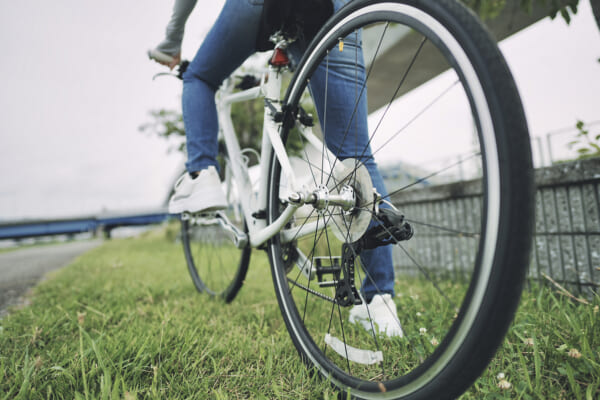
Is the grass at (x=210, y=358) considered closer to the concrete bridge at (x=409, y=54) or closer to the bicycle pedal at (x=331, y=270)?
the bicycle pedal at (x=331, y=270)

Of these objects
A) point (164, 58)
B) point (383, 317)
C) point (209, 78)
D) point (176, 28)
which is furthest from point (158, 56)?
point (383, 317)

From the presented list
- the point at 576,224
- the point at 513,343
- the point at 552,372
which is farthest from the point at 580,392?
the point at 576,224

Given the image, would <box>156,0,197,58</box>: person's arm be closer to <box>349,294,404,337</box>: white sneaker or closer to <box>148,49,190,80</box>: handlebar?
<box>148,49,190,80</box>: handlebar

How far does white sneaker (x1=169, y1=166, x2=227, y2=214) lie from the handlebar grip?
537 mm

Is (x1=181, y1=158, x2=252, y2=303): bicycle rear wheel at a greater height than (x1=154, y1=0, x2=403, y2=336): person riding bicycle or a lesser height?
lesser

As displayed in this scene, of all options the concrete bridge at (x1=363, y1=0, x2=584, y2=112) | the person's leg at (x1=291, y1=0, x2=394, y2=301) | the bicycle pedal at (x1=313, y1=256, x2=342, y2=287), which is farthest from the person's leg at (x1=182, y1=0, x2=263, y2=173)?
the concrete bridge at (x1=363, y1=0, x2=584, y2=112)

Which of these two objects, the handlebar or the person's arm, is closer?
the person's arm

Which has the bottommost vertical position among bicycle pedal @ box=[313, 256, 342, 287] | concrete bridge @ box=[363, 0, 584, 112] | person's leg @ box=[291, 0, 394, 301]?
bicycle pedal @ box=[313, 256, 342, 287]

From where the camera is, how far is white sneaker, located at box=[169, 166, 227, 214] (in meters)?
1.36

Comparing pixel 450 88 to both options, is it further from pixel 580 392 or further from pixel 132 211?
pixel 132 211

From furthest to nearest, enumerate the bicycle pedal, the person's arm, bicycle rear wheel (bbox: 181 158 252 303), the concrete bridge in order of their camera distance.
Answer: the concrete bridge, bicycle rear wheel (bbox: 181 158 252 303), the person's arm, the bicycle pedal

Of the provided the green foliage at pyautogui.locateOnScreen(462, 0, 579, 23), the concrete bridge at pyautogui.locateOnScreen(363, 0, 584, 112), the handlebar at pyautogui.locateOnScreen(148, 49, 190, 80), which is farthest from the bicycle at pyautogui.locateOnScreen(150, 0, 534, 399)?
the concrete bridge at pyautogui.locateOnScreen(363, 0, 584, 112)

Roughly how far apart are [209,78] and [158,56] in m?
0.31

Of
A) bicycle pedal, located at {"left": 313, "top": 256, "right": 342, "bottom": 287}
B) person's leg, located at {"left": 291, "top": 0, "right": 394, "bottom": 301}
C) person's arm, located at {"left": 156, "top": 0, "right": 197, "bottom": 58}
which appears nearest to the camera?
bicycle pedal, located at {"left": 313, "top": 256, "right": 342, "bottom": 287}
